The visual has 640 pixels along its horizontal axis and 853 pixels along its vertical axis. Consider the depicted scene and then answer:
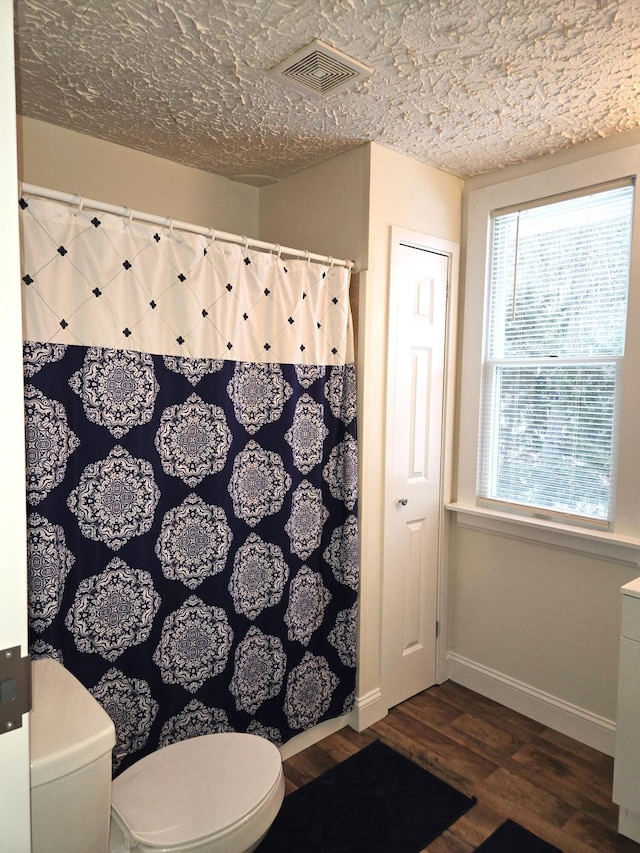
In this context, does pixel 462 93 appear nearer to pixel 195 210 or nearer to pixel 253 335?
pixel 253 335

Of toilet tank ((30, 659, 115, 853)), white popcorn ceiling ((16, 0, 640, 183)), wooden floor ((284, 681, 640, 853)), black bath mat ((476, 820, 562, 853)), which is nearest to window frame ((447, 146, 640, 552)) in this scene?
white popcorn ceiling ((16, 0, 640, 183))

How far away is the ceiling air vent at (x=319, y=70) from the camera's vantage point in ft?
5.29

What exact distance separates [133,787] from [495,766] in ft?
4.57

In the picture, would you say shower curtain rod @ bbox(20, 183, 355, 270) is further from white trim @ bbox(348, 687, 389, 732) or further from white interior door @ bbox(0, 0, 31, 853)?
white trim @ bbox(348, 687, 389, 732)

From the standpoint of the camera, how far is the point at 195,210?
261 cm

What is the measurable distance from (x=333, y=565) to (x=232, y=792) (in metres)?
1.01

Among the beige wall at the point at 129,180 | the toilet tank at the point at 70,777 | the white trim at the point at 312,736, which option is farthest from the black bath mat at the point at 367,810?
the beige wall at the point at 129,180

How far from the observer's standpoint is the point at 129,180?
239cm

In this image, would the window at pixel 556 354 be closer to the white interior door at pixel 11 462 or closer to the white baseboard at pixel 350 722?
the white baseboard at pixel 350 722

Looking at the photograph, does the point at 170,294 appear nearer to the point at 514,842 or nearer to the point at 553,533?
the point at 553,533

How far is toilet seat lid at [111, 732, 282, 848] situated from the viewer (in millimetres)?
1389

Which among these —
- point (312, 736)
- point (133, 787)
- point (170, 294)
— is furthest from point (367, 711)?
point (170, 294)

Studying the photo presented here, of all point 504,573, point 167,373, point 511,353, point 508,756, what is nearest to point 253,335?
point 167,373

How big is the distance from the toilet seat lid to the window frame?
143 centimetres
